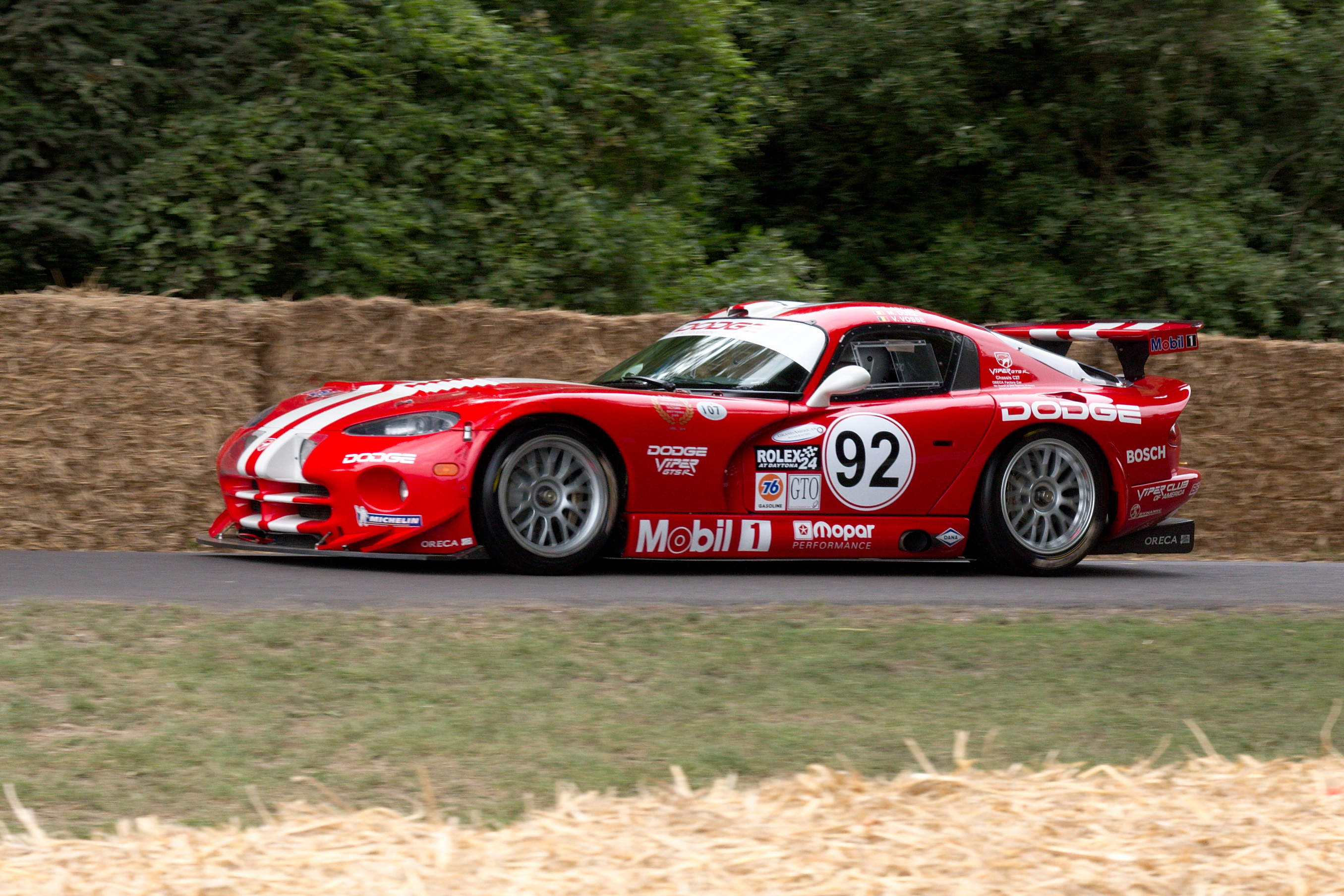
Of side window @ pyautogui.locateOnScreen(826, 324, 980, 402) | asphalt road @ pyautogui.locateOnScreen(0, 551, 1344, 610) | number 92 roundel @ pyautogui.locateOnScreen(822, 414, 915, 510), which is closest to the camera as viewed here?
asphalt road @ pyautogui.locateOnScreen(0, 551, 1344, 610)

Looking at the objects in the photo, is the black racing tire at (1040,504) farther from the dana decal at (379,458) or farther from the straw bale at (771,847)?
the straw bale at (771,847)

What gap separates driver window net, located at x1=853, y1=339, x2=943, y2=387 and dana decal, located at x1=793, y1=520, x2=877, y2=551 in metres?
0.81

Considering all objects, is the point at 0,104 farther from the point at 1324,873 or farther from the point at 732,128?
the point at 1324,873

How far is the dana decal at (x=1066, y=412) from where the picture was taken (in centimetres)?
817

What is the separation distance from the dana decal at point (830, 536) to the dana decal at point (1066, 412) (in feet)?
3.36

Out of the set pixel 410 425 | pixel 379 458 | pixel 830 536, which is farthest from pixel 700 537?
pixel 379 458

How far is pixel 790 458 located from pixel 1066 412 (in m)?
1.66

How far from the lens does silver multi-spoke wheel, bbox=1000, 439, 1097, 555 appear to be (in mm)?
8234

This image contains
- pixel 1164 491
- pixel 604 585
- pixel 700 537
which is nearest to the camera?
pixel 604 585

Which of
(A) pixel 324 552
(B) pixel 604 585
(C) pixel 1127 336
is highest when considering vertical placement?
(C) pixel 1127 336

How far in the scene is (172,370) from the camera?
8.74 meters

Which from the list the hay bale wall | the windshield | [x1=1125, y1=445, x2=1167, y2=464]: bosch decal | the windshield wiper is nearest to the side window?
the windshield

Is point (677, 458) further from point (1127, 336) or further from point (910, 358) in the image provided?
point (1127, 336)

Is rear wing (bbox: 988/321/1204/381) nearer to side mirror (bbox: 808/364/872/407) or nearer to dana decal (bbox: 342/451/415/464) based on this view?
side mirror (bbox: 808/364/872/407)
